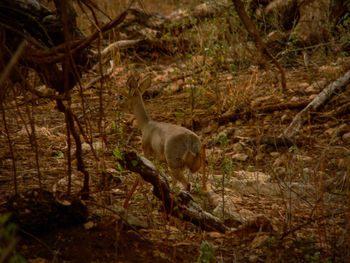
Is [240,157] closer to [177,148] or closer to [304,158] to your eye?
[304,158]

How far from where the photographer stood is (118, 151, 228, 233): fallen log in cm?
257

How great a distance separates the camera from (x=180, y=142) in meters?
Result: 3.73

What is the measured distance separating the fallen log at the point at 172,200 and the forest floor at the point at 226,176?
9 cm

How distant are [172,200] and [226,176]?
1.04 metres

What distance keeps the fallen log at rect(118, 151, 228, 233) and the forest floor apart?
3.5 inches

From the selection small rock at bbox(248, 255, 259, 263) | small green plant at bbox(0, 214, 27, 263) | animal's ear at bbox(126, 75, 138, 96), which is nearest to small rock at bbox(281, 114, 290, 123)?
animal's ear at bbox(126, 75, 138, 96)

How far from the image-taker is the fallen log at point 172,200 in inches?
101

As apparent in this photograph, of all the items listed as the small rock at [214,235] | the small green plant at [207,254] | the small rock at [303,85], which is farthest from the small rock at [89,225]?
the small rock at [303,85]

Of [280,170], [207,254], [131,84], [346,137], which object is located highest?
[131,84]

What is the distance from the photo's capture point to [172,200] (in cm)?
261

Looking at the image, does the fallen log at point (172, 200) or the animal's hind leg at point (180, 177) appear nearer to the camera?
the fallen log at point (172, 200)

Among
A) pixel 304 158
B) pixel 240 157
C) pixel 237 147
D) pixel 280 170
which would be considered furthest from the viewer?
pixel 237 147

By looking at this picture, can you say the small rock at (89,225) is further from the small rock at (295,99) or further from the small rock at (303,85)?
the small rock at (303,85)

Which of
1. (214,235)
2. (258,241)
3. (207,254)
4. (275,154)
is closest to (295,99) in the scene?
(275,154)
